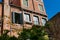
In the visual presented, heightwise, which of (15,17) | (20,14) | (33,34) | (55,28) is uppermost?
(20,14)

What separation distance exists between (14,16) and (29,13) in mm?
3210

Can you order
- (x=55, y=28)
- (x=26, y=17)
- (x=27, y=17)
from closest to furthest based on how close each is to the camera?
(x=55, y=28) → (x=26, y=17) → (x=27, y=17)

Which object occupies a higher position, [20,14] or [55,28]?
[20,14]

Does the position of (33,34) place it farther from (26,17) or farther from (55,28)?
(26,17)

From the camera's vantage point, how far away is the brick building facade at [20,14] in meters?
26.6

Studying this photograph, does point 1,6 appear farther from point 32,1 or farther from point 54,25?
point 54,25

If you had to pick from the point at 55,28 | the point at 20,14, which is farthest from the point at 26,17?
the point at 55,28

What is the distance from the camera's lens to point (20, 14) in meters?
28.6

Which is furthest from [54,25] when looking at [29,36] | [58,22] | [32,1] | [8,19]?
[32,1]

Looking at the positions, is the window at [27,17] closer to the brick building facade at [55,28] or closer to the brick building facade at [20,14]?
the brick building facade at [20,14]

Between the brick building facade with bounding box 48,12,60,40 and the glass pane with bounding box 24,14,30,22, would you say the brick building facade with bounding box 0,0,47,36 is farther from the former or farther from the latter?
the brick building facade with bounding box 48,12,60,40

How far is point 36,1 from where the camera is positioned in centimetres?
3291

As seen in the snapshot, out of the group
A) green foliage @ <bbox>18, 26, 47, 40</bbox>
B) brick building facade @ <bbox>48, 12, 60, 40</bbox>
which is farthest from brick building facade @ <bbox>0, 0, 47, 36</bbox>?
green foliage @ <bbox>18, 26, 47, 40</bbox>

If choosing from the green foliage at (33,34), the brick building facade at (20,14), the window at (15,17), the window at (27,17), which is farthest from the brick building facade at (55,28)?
the window at (27,17)
